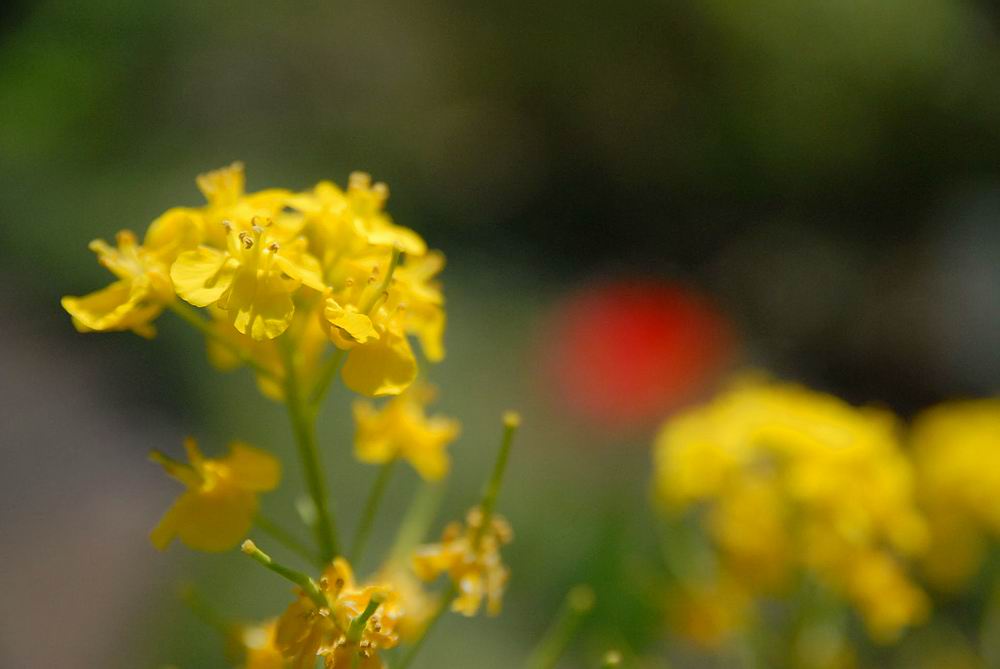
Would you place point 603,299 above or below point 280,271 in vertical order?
above

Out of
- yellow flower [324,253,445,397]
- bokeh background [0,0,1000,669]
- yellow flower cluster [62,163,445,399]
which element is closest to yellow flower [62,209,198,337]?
yellow flower cluster [62,163,445,399]

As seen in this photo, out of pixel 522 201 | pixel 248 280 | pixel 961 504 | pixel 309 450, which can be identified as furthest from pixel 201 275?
pixel 522 201

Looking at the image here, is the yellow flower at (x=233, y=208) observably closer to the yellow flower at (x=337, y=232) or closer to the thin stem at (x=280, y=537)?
the yellow flower at (x=337, y=232)

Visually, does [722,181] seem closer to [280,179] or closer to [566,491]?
[280,179]

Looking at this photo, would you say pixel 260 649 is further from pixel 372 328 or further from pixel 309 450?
pixel 372 328

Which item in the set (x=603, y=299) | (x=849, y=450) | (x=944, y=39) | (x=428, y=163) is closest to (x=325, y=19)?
(x=428, y=163)

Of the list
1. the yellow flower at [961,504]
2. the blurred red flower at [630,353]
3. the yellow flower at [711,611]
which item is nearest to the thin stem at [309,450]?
the yellow flower at [711,611]

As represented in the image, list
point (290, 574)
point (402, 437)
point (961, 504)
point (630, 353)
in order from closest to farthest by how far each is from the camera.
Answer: point (290, 574), point (402, 437), point (961, 504), point (630, 353)
